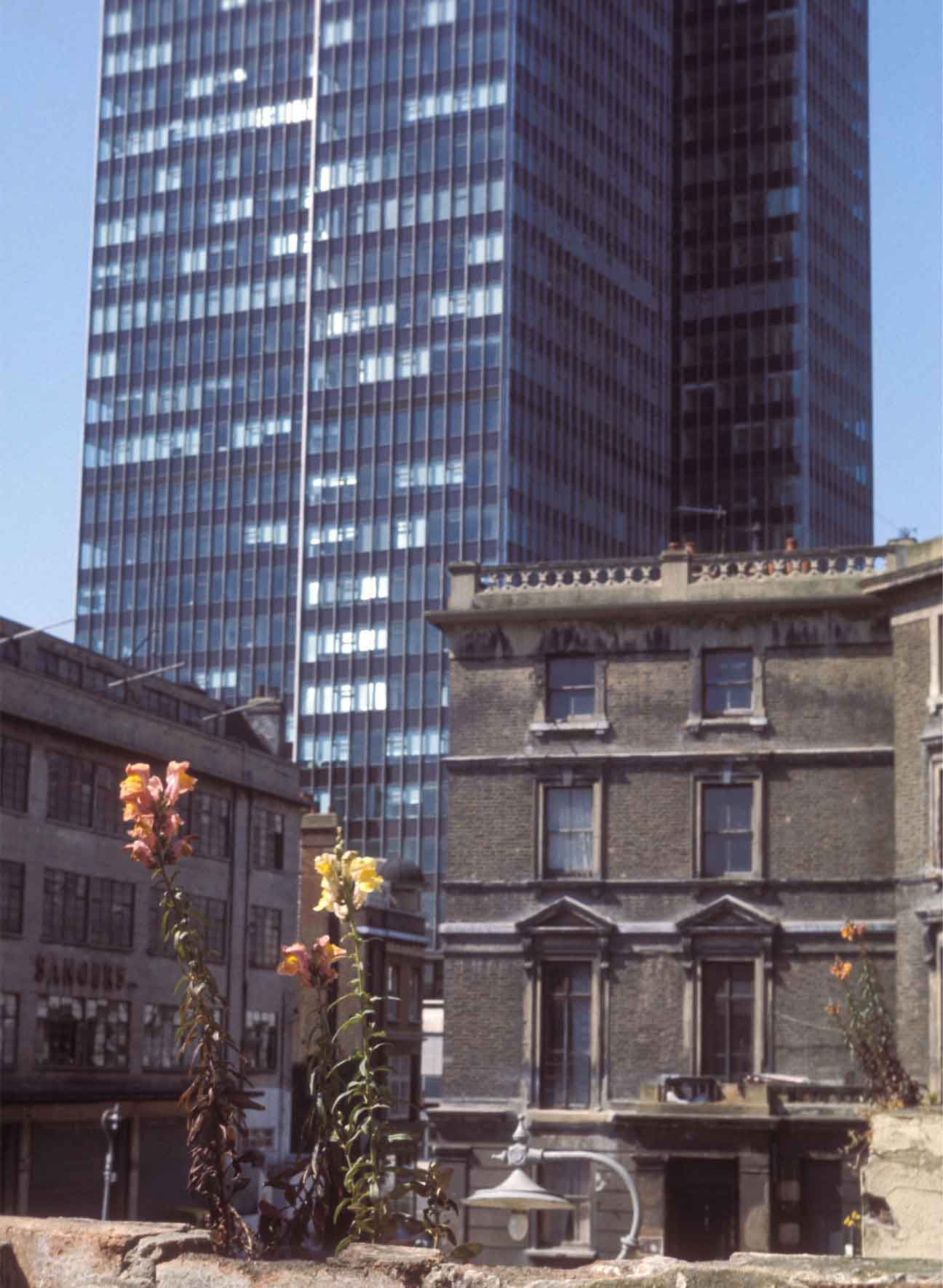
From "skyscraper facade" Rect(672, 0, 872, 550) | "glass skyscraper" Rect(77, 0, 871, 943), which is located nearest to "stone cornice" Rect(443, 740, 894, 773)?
"glass skyscraper" Rect(77, 0, 871, 943)

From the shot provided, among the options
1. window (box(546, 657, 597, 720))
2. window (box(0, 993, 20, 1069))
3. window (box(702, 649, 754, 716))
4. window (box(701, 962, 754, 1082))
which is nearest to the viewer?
window (box(701, 962, 754, 1082))

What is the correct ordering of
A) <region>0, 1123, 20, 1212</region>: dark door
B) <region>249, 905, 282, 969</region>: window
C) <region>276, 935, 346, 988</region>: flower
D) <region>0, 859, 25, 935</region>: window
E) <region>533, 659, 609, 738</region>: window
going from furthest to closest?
<region>249, 905, 282, 969</region>: window
<region>0, 859, 25, 935</region>: window
<region>0, 1123, 20, 1212</region>: dark door
<region>533, 659, 609, 738</region>: window
<region>276, 935, 346, 988</region>: flower

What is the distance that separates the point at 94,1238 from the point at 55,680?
5826 cm

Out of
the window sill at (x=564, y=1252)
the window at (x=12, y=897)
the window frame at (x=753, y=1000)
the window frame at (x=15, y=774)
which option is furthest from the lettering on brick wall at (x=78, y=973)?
the window frame at (x=753, y=1000)

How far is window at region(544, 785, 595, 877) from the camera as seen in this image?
165 ft

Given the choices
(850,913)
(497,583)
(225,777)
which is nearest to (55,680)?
(225,777)

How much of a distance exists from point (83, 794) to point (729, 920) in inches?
994

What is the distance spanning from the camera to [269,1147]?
75.1 meters

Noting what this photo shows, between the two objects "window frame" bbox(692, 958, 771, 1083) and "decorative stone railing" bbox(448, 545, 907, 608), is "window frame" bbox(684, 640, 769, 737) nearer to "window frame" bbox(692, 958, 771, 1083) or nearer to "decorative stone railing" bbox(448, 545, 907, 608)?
"decorative stone railing" bbox(448, 545, 907, 608)

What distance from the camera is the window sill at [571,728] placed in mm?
50594

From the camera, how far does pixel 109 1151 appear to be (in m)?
61.7

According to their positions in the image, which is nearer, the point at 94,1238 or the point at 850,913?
the point at 94,1238

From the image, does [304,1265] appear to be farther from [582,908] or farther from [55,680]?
[55,680]

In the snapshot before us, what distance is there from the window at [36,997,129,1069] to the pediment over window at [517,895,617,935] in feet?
63.7
